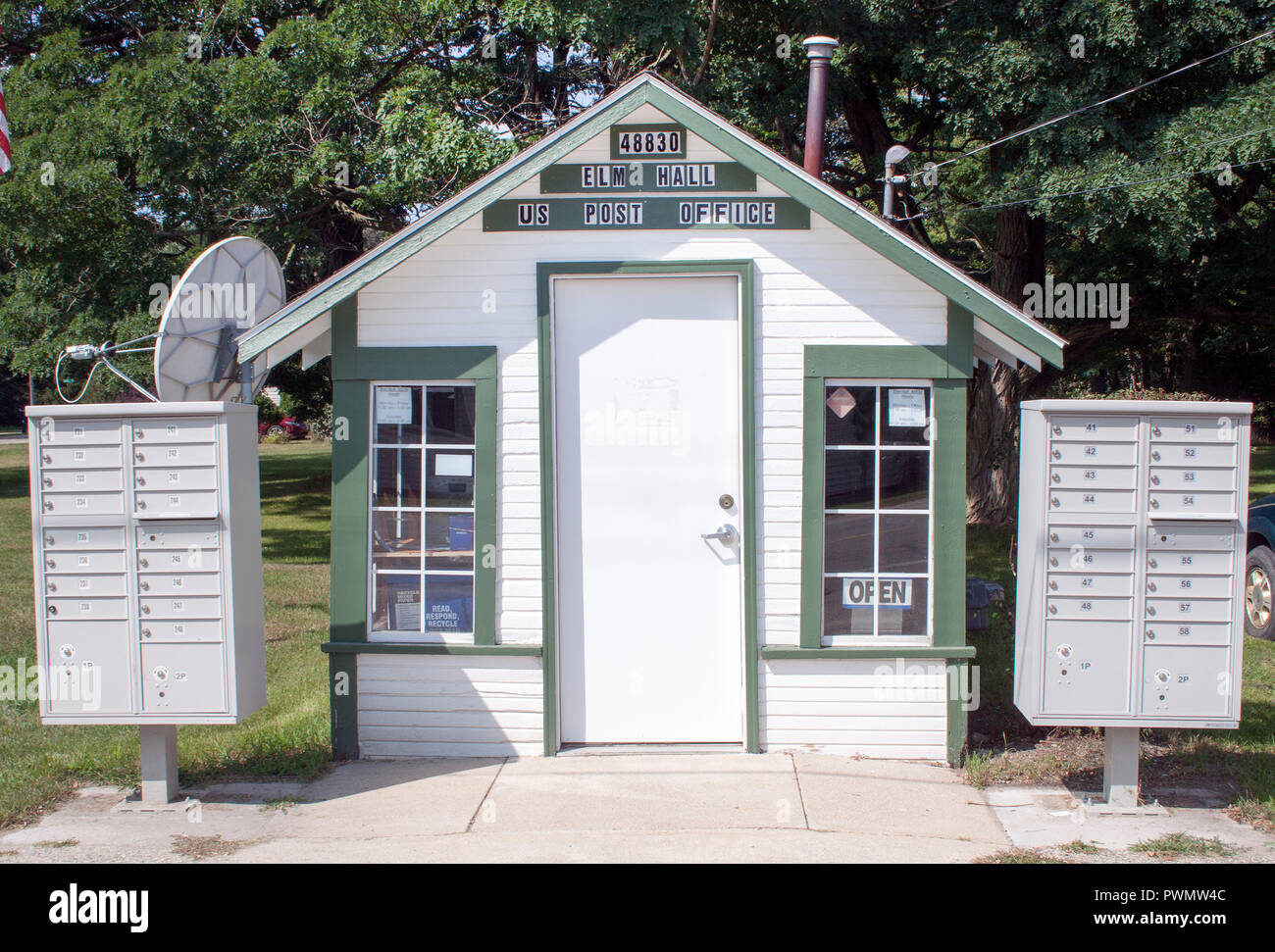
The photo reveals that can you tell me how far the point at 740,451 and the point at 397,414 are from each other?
1929 millimetres

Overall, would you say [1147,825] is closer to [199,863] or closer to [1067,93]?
[199,863]

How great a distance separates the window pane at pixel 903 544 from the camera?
605cm

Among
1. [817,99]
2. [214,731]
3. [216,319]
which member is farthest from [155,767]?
[817,99]

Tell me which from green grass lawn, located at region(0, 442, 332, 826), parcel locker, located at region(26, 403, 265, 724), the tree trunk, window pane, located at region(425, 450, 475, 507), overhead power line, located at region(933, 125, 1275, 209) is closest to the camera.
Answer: parcel locker, located at region(26, 403, 265, 724)

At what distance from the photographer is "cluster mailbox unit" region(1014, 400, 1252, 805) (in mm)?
5168

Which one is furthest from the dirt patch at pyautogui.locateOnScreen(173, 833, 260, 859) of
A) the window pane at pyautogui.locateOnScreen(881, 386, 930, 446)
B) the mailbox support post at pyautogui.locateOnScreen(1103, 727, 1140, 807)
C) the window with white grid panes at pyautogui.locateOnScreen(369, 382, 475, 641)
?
the mailbox support post at pyautogui.locateOnScreen(1103, 727, 1140, 807)

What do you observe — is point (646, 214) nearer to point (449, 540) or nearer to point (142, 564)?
point (449, 540)

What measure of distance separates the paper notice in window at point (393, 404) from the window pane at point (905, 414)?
264 centimetres

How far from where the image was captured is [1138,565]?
5215 mm

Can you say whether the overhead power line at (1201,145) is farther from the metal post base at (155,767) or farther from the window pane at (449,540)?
the metal post base at (155,767)

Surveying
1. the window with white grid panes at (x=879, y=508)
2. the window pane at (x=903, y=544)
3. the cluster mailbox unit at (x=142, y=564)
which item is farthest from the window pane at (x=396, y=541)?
the window pane at (x=903, y=544)

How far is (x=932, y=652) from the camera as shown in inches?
236

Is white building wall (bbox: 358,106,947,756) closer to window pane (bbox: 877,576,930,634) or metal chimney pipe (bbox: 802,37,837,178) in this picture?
window pane (bbox: 877,576,930,634)

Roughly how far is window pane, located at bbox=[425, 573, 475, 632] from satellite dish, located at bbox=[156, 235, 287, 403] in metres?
1.67
